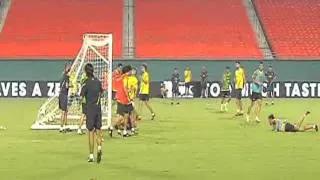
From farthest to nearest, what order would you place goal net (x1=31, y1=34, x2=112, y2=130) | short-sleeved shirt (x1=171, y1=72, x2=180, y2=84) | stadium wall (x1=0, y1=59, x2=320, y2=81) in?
stadium wall (x1=0, y1=59, x2=320, y2=81)
short-sleeved shirt (x1=171, y1=72, x2=180, y2=84)
goal net (x1=31, y1=34, x2=112, y2=130)

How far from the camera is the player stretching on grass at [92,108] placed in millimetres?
16375

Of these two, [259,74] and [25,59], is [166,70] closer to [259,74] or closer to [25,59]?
[25,59]

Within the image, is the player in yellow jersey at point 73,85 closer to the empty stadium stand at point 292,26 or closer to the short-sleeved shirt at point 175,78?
the short-sleeved shirt at point 175,78

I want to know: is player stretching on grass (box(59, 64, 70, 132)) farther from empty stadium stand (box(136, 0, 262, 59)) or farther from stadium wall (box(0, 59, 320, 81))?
empty stadium stand (box(136, 0, 262, 59))

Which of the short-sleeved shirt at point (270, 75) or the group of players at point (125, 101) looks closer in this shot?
the group of players at point (125, 101)

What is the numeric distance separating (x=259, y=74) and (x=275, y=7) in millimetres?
30001

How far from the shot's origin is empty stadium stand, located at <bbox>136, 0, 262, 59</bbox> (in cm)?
5003

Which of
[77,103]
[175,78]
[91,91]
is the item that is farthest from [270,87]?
[91,91]

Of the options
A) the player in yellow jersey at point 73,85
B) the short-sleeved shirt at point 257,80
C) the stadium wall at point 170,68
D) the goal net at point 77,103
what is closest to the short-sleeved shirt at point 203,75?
the stadium wall at point 170,68

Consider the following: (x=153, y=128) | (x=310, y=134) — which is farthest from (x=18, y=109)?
(x=310, y=134)

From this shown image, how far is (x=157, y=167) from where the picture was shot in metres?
15.8

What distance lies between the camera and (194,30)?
173ft

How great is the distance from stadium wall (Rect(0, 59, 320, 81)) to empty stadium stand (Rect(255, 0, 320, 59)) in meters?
2.00

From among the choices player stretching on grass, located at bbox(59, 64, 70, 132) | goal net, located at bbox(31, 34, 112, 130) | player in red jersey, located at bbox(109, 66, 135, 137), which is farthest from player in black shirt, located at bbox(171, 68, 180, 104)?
player in red jersey, located at bbox(109, 66, 135, 137)
